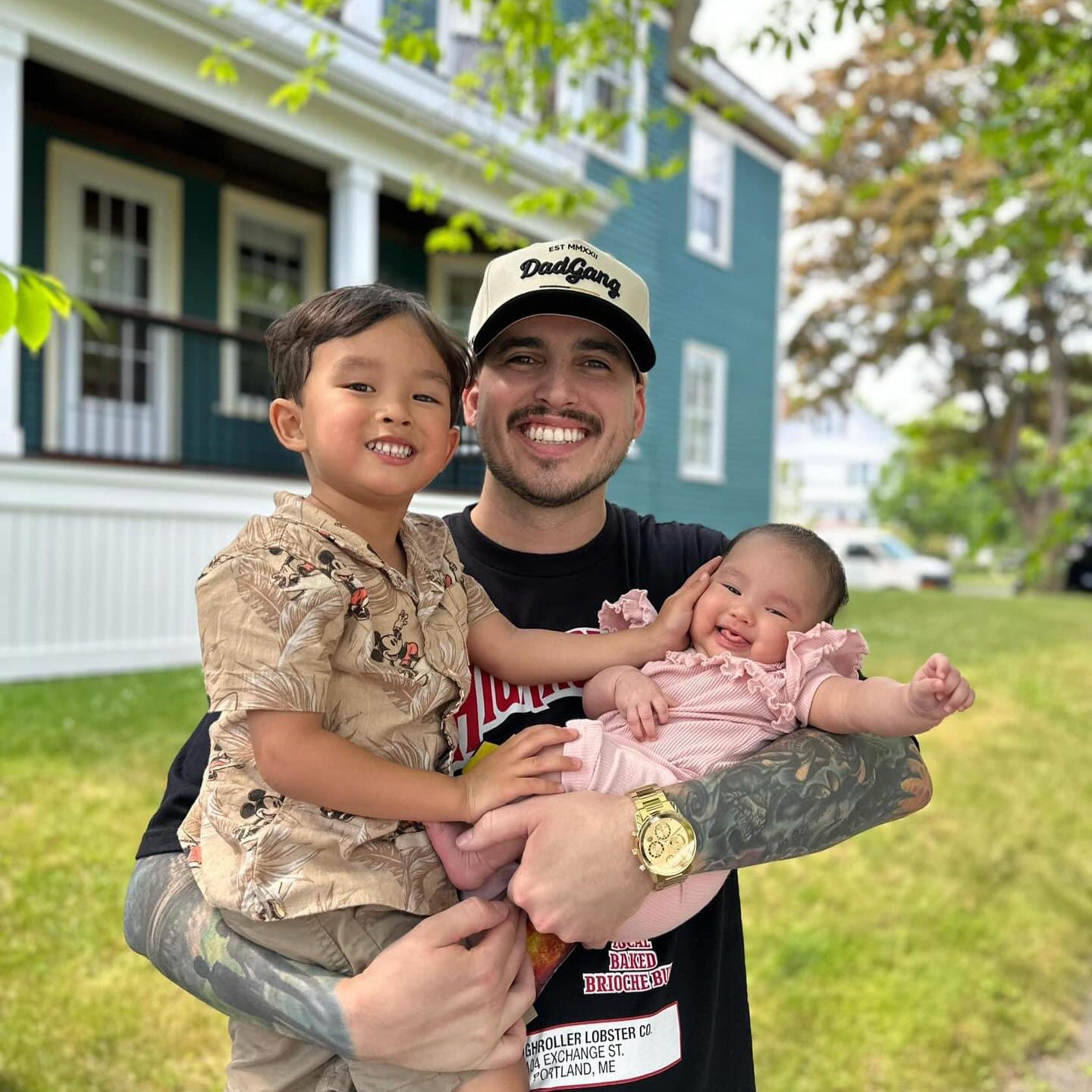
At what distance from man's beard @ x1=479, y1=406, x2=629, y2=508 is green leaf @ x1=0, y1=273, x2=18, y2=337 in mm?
973

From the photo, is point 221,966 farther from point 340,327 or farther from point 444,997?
point 340,327

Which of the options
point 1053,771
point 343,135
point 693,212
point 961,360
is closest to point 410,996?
point 1053,771

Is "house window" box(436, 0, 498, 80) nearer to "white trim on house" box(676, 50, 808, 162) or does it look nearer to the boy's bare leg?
"white trim on house" box(676, 50, 808, 162)

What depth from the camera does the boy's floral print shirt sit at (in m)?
1.45

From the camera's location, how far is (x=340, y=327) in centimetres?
165

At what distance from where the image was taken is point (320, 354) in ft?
5.46

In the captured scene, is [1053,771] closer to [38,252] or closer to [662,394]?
[662,394]

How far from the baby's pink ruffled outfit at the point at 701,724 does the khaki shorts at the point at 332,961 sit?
370 millimetres

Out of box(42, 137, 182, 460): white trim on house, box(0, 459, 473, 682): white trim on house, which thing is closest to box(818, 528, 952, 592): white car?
box(42, 137, 182, 460): white trim on house

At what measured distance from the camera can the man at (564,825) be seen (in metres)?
1.47

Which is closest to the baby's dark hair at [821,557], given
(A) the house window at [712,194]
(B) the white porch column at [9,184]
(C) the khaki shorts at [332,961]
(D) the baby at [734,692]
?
(D) the baby at [734,692]

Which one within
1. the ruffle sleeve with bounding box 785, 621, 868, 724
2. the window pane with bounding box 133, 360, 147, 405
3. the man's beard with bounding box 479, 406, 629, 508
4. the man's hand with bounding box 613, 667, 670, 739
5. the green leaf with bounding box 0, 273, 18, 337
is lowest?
the man's hand with bounding box 613, 667, 670, 739

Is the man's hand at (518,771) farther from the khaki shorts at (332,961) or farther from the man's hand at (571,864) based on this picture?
the khaki shorts at (332,961)

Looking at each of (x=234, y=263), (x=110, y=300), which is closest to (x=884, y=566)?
(x=234, y=263)
